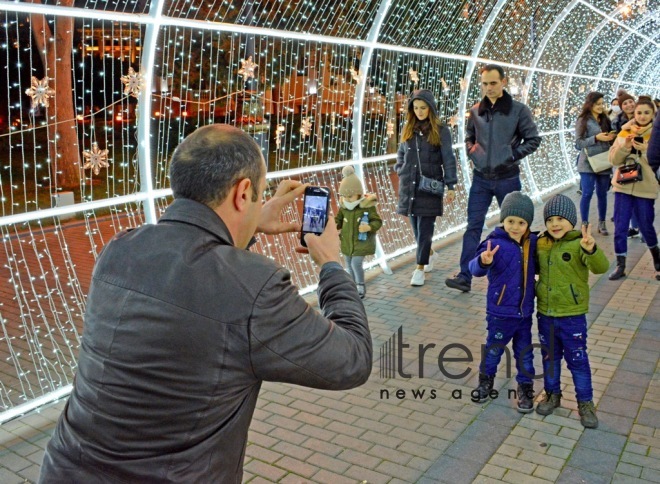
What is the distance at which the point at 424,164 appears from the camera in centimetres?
682

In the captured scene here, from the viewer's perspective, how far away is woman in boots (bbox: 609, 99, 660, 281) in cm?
693

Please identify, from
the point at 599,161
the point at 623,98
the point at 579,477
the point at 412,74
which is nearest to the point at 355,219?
the point at 412,74

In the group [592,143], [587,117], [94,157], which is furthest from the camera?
[587,117]

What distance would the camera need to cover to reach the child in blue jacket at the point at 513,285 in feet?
13.8

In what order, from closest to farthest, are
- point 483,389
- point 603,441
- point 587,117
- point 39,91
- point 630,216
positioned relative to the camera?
point 603,441 → point 39,91 → point 483,389 → point 630,216 → point 587,117

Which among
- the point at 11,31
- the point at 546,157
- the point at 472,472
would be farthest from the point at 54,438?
the point at 546,157

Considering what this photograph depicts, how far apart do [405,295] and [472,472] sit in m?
Answer: 3.23

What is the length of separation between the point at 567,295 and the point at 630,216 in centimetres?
355

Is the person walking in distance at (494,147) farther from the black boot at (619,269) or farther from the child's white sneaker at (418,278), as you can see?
the black boot at (619,269)

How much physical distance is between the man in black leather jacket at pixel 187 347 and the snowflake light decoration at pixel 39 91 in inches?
110

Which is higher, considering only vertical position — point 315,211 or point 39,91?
point 39,91

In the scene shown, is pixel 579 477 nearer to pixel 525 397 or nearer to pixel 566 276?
pixel 525 397

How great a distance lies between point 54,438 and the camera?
1.76 m

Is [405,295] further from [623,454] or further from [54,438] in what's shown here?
[54,438]
